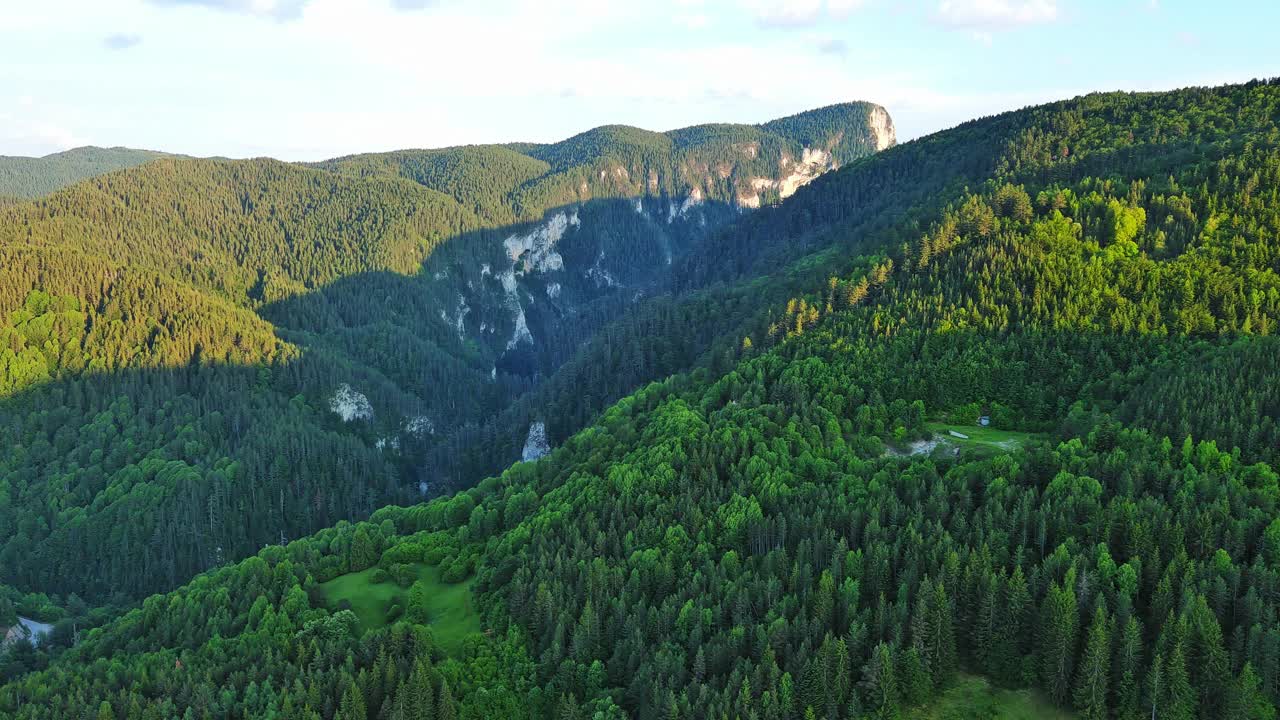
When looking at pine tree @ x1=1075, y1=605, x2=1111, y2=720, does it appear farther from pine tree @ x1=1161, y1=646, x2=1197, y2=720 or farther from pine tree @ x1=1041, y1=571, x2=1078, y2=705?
pine tree @ x1=1161, y1=646, x2=1197, y2=720

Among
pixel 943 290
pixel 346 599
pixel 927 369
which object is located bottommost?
pixel 346 599

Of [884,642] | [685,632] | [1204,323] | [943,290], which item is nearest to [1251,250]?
[1204,323]

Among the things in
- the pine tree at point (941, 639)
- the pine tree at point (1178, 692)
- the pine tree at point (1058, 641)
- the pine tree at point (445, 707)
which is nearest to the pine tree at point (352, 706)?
the pine tree at point (445, 707)

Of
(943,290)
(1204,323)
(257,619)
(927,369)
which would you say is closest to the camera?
(257,619)

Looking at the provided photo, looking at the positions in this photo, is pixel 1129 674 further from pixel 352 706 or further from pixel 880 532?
pixel 352 706

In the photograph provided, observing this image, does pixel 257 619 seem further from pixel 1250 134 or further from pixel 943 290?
pixel 1250 134

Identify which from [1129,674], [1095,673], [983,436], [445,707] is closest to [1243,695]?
[1129,674]
